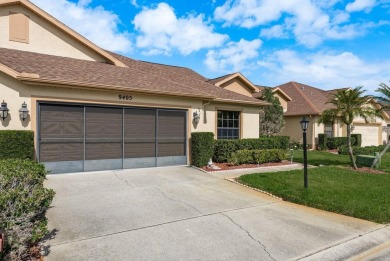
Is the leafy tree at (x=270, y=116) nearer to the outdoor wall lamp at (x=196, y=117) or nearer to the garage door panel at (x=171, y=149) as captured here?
the outdoor wall lamp at (x=196, y=117)

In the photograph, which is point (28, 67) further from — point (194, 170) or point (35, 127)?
point (194, 170)

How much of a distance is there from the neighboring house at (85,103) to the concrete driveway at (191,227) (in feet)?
8.07

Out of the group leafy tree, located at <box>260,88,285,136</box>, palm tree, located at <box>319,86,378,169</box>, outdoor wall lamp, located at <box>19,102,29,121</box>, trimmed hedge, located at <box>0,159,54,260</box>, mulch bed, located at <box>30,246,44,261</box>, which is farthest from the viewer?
leafy tree, located at <box>260,88,285,136</box>

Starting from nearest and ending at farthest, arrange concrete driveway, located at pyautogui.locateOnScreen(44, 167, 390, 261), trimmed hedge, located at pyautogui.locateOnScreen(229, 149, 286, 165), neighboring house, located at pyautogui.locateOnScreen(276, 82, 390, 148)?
concrete driveway, located at pyautogui.locateOnScreen(44, 167, 390, 261) < trimmed hedge, located at pyautogui.locateOnScreen(229, 149, 286, 165) < neighboring house, located at pyautogui.locateOnScreen(276, 82, 390, 148)

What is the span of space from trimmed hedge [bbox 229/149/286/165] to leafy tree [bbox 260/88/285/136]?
6609mm

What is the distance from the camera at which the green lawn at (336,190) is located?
6.98 m

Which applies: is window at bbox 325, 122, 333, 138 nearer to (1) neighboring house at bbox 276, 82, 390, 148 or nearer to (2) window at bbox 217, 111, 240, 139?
(1) neighboring house at bbox 276, 82, 390, 148

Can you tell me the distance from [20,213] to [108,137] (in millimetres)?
7815

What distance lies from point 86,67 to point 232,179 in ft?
30.0

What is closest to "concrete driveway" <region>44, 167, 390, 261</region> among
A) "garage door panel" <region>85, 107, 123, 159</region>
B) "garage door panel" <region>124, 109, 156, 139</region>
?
"garage door panel" <region>85, 107, 123, 159</region>

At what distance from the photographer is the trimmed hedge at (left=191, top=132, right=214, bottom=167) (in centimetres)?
1280

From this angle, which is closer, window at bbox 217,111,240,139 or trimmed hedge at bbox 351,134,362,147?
Answer: window at bbox 217,111,240,139

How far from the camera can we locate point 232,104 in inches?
633

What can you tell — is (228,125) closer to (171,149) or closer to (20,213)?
(171,149)
